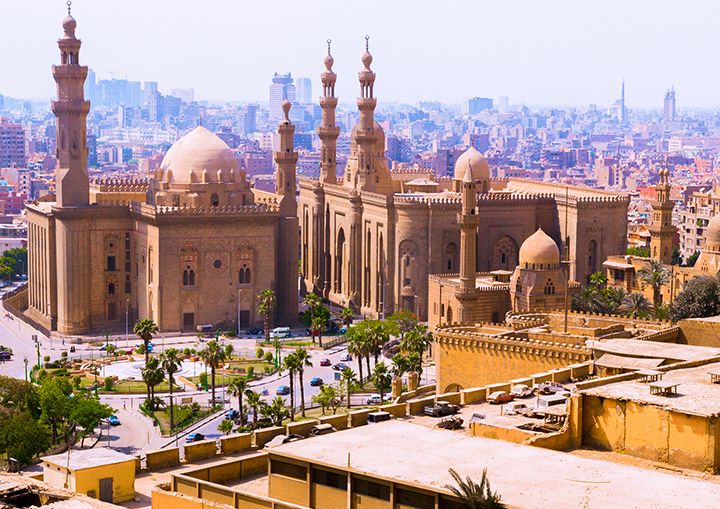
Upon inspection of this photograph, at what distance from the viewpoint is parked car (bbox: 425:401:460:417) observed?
1099 inches

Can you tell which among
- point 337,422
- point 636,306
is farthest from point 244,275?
point 337,422

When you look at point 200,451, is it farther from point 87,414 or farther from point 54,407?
point 54,407

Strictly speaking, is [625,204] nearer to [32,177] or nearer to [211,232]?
[211,232]

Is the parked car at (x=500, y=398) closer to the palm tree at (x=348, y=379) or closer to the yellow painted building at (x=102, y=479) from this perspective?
the yellow painted building at (x=102, y=479)

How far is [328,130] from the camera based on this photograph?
86625mm

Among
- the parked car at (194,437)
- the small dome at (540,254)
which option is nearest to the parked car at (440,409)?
the parked car at (194,437)

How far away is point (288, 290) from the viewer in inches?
3059

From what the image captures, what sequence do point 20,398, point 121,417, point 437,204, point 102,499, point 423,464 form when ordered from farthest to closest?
point 437,204 < point 121,417 < point 20,398 < point 102,499 < point 423,464

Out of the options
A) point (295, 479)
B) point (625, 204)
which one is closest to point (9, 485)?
point (295, 479)

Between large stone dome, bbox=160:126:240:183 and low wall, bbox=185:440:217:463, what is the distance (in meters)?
52.2

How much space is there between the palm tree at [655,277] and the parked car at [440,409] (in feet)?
120

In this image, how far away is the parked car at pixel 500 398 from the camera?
96.4 feet

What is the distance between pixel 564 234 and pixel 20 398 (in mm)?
35083

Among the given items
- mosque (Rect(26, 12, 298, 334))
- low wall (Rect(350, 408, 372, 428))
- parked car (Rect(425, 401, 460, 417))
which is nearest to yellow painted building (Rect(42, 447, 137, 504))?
low wall (Rect(350, 408, 372, 428))
